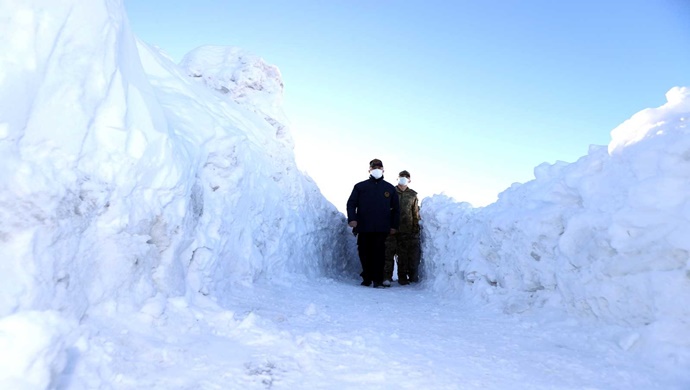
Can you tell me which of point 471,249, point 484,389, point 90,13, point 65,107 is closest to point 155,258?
point 65,107

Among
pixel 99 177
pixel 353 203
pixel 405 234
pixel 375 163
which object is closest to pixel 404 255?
pixel 405 234

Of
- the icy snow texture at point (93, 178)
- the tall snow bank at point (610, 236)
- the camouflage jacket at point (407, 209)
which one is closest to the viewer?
the icy snow texture at point (93, 178)

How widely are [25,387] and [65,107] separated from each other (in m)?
1.49

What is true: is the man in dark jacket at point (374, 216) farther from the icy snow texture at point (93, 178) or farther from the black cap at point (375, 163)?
the icy snow texture at point (93, 178)

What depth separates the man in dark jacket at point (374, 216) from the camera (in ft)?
22.6

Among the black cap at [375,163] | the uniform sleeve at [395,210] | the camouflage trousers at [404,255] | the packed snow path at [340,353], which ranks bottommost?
the packed snow path at [340,353]

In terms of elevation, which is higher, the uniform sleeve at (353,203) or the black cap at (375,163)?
the black cap at (375,163)

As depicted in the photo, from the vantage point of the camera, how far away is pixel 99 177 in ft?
8.39

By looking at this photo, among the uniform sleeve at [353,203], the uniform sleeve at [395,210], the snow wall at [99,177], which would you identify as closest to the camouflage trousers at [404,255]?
the uniform sleeve at [395,210]

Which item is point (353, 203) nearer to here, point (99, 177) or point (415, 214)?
point (415, 214)

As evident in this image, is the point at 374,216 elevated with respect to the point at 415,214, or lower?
lower

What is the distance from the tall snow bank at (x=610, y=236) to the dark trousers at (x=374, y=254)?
1.85 metres

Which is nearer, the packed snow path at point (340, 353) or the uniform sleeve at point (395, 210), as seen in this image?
the packed snow path at point (340, 353)

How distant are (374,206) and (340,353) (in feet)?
14.2
